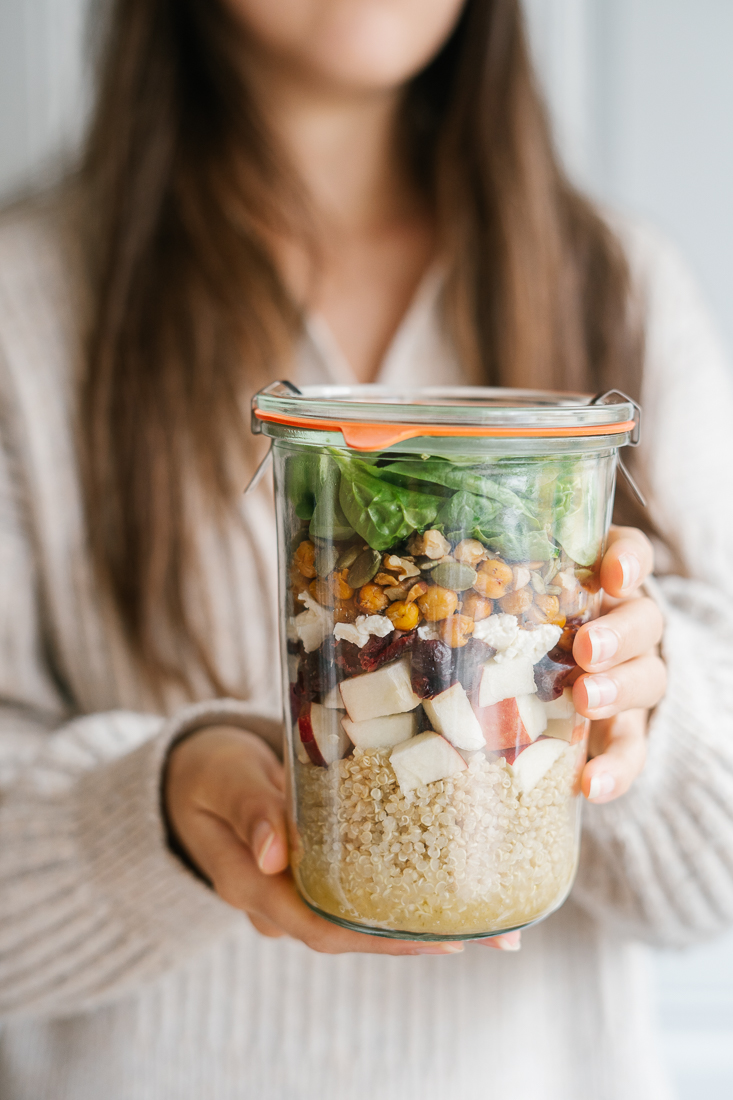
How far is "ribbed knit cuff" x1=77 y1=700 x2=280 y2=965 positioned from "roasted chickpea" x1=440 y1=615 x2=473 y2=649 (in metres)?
0.24

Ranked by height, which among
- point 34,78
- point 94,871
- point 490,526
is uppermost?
point 34,78

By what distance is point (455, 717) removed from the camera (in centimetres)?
35

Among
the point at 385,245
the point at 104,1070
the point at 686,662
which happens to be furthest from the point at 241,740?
the point at 385,245

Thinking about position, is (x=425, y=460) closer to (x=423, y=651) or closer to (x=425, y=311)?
(x=423, y=651)

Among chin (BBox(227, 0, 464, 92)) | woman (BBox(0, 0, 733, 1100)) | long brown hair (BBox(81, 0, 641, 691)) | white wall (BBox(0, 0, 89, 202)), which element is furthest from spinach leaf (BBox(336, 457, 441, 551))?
white wall (BBox(0, 0, 89, 202))

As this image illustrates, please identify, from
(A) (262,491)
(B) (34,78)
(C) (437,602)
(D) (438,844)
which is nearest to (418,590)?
(C) (437,602)

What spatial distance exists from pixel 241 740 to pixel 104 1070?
428 mm

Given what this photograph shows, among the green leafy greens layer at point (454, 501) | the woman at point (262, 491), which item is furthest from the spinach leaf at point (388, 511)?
the woman at point (262, 491)

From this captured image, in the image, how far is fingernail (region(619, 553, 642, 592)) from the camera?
0.38 m

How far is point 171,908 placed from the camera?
0.57 m

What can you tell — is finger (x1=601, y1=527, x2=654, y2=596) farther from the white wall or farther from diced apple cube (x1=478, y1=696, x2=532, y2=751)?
the white wall

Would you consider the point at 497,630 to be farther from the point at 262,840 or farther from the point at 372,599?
the point at 262,840

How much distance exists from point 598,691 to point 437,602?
0.09m

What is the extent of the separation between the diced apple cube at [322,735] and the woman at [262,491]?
0.79ft
